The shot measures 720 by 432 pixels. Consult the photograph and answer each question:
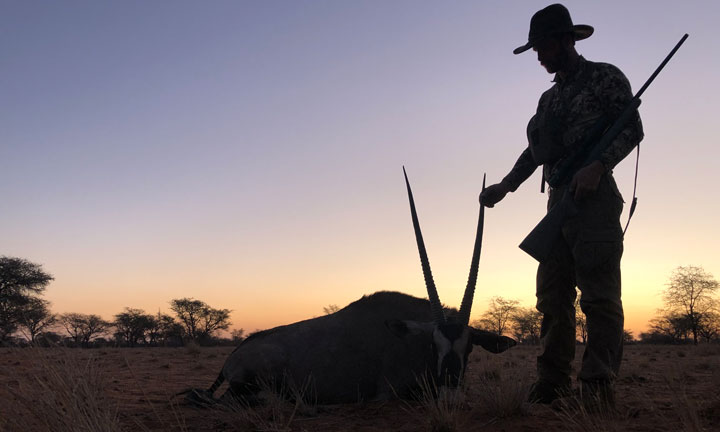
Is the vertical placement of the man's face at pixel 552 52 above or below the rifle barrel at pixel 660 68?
above

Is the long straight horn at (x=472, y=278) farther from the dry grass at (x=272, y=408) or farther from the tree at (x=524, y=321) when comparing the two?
the tree at (x=524, y=321)

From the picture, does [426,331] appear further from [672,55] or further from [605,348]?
[672,55]

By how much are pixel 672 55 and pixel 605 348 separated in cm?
208

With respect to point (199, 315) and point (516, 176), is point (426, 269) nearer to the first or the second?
point (516, 176)

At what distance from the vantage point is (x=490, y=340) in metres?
4.64

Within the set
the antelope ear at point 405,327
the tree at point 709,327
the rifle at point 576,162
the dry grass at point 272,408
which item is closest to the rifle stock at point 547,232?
the rifle at point 576,162

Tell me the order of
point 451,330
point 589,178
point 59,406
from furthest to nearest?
point 451,330 → point 589,178 → point 59,406

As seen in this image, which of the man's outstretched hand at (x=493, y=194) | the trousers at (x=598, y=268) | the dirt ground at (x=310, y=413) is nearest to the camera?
the dirt ground at (x=310, y=413)

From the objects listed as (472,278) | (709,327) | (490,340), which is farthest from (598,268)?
(709,327)

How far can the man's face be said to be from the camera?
12.4 ft

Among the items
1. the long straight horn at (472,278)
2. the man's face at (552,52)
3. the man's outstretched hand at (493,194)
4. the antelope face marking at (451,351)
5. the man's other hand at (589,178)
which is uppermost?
the man's face at (552,52)

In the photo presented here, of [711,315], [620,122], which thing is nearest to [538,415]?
[620,122]

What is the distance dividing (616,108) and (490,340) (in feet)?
7.73

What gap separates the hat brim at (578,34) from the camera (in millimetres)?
3711
